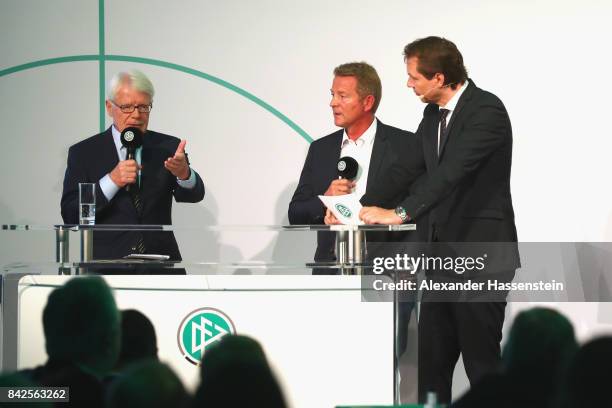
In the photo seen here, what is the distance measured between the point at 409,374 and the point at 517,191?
2.39 meters

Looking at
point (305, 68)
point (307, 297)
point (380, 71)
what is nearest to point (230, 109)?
point (305, 68)

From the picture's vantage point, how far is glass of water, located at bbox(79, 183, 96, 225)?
→ 3.82 metres

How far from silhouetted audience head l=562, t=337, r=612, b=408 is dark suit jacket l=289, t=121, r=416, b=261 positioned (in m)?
3.11

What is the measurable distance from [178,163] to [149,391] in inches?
120

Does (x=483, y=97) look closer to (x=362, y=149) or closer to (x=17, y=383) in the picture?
(x=362, y=149)

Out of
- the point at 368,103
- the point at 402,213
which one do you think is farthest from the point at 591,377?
the point at 368,103

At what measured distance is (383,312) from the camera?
3.30 m

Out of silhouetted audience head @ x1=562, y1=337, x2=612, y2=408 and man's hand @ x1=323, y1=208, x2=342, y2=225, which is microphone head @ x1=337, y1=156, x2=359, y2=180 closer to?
man's hand @ x1=323, y1=208, x2=342, y2=225

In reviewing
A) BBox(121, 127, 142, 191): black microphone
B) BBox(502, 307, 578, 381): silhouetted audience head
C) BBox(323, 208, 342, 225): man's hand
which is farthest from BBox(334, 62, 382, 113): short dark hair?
BBox(502, 307, 578, 381): silhouetted audience head

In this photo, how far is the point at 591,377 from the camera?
1.20m

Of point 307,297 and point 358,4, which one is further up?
point 358,4

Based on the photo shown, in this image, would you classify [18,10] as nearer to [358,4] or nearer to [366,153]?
[358,4]

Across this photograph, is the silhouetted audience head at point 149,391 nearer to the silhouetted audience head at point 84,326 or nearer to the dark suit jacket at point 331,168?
the silhouetted audience head at point 84,326

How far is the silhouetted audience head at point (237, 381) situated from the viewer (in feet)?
3.84
